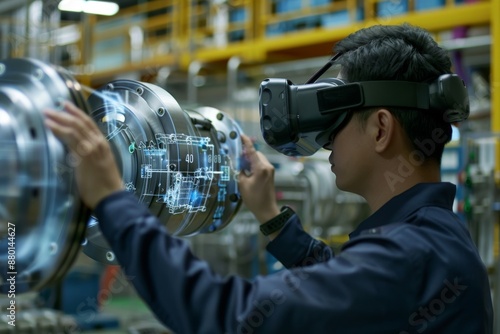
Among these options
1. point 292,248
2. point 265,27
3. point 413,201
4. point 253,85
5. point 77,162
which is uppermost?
point 265,27

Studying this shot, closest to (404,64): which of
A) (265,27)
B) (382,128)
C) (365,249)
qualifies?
(382,128)

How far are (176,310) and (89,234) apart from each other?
0.33 meters

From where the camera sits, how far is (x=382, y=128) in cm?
126

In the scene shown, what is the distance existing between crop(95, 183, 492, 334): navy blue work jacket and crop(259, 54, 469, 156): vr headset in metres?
0.22

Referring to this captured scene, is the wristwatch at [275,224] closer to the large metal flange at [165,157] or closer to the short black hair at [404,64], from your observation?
the large metal flange at [165,157]

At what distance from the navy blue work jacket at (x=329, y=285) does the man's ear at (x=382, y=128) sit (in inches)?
5.6

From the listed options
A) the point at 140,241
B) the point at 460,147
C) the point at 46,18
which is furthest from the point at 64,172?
the point at 460,147

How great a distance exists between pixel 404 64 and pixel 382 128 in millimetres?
134

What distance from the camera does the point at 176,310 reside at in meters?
1.00

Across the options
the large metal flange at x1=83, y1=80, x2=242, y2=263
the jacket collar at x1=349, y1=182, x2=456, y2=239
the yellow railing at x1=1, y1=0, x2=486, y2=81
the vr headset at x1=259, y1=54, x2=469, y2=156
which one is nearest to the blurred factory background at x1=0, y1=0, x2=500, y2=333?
the yellow railing at x1=1, y1=0, x2=486, y2=81

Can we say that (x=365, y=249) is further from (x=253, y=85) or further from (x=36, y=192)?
(x=253, y=85)

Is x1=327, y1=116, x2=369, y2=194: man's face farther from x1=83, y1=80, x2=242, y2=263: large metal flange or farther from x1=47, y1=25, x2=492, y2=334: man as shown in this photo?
x1=83, y1=80, x2=242, y2=263: large metal flange

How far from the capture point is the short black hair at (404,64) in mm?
1269

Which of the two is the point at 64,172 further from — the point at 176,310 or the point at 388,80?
the point at 388,80
